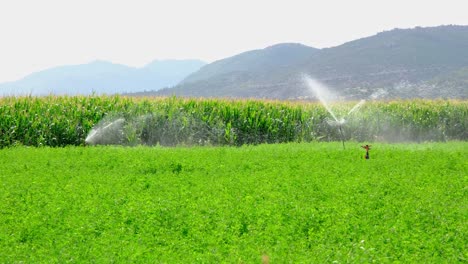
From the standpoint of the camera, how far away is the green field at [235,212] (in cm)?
875

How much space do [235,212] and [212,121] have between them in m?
17.5

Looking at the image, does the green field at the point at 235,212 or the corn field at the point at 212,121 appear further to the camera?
the corn field at the point at 212,121

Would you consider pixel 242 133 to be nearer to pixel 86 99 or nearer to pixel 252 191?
pixel 86 99

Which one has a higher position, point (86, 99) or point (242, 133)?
point (86, 99)

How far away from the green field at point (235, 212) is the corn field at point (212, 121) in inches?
335

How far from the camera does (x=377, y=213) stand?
35.5 ft

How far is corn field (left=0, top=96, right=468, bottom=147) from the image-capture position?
2563cm

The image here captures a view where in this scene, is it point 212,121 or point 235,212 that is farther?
point 212,121

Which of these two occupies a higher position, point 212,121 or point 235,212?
point 212,121

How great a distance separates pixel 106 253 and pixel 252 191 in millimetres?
4983

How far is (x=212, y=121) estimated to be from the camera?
92.2 feet

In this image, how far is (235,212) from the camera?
35.5ft

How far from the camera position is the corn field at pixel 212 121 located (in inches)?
1009

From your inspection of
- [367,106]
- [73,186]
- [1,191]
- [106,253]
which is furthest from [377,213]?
[367,106]
